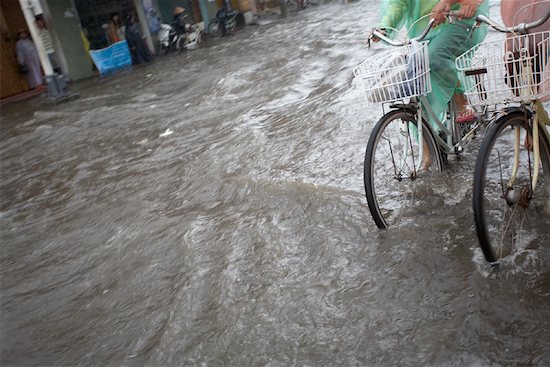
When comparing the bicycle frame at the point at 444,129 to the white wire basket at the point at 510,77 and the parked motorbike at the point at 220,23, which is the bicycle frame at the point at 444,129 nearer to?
the white wire basket at the point at 510,77

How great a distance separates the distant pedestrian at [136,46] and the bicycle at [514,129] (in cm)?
1516

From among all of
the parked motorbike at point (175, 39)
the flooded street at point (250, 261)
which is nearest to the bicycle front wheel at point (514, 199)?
the flooded street at point (250, 261)

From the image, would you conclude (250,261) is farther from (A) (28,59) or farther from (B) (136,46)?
(B) (136,46)

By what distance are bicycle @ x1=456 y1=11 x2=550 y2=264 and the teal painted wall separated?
1547 cm

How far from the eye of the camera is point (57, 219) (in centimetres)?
515

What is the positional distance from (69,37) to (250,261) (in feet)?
Answer: 50.2

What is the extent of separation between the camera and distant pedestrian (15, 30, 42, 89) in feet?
50.2

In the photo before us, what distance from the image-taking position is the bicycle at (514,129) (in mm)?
2732

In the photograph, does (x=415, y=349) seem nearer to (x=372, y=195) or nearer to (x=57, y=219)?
(x=372, y=195)

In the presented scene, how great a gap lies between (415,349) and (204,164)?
374cm

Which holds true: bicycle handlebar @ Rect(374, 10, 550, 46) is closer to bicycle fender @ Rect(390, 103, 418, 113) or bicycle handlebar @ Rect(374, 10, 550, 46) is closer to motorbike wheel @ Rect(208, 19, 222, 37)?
bicycle fender @ Rect(390, 103, 418, 113)

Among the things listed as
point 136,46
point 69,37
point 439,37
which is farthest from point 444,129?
point 69,37

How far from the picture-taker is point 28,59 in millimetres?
15445

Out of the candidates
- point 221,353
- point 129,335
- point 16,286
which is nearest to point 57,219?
point 16,286
